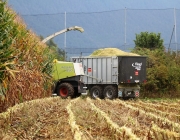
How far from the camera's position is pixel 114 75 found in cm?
1942

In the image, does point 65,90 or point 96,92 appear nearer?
point 65,90

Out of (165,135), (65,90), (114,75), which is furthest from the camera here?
(114,75)

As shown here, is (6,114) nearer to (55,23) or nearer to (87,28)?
(55,23)

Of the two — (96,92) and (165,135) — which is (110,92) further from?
(165,135)

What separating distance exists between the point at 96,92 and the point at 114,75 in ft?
4.21

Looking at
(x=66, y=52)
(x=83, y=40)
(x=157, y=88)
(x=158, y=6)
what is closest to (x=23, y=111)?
(x=157, y=88)

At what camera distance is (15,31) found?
858 cm

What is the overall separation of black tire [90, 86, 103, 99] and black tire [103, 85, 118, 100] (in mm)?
260

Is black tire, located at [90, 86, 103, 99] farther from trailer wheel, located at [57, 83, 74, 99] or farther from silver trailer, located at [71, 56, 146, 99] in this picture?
trailer wheel, located at [57, 83, 74, 99]

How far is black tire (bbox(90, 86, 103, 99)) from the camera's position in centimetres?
1975

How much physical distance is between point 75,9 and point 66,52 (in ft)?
80.6

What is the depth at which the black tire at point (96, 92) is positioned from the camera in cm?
1975

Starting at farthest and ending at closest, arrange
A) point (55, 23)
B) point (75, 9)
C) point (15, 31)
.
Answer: point (75, 9), point (55, 23), point (15, 31)

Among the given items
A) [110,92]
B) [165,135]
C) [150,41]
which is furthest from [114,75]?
[165,135]
